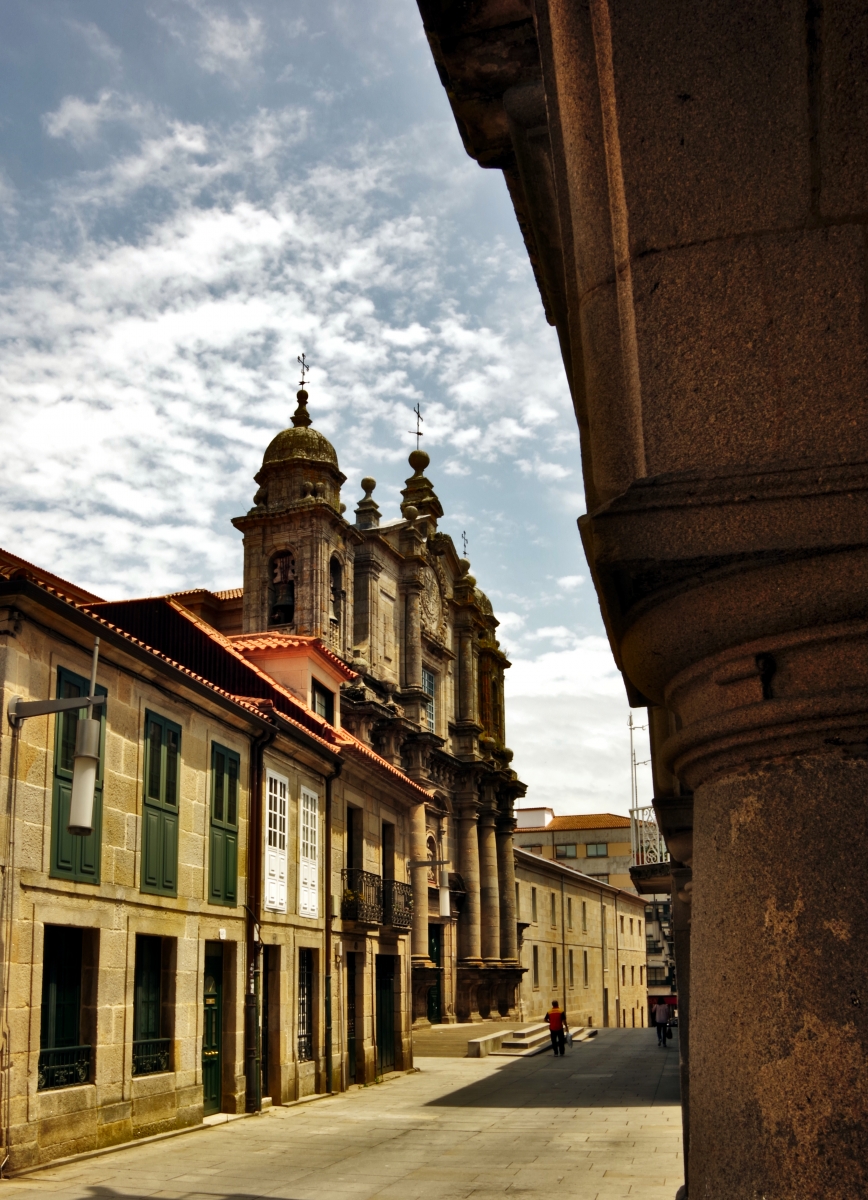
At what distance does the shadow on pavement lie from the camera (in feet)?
69.0

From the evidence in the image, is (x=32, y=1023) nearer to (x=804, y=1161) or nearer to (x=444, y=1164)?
(x=444, y=1164)

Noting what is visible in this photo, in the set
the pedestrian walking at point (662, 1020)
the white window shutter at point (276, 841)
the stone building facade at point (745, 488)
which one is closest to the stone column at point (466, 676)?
the pedestrian walking at point (662, 1020)

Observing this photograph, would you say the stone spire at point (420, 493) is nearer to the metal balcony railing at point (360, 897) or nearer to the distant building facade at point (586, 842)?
the metal balcony railing at point (360, 897)

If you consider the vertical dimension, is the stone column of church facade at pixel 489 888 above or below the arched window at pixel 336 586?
below

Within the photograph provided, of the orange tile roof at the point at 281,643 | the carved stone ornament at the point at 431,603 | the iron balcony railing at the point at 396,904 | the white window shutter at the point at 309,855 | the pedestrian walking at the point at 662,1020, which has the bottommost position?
the pedestrian walking at the point at 662,1020

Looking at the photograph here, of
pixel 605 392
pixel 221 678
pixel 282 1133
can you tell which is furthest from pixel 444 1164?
pixel 605 392

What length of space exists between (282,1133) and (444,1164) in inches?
131

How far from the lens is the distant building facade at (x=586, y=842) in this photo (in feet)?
294

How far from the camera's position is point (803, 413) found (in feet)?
8.07

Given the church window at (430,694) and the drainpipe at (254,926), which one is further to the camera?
the church window at (430,694)

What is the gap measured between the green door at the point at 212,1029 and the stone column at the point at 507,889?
98.2 ft

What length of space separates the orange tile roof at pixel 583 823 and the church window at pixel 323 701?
209 ft

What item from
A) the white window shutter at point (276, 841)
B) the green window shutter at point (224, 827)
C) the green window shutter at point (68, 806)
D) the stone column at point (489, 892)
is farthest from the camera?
the stone column at point (489, 892)

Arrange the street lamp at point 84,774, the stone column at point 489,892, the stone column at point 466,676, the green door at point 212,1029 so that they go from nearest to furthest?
the street lamp at point 84,774 → the green door at point 212,1029 → the stone column at point 489,892 → the stone column at point 466,676
